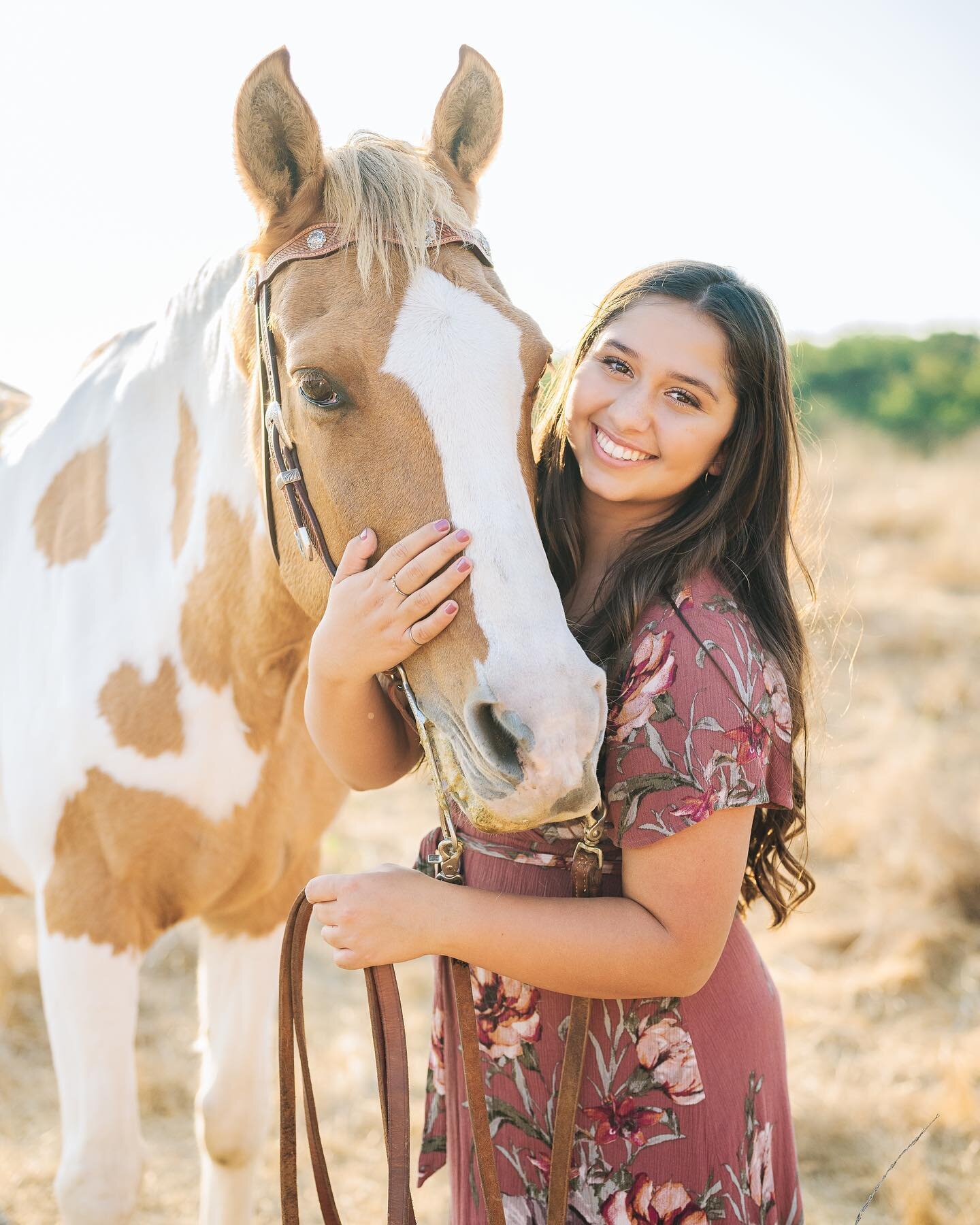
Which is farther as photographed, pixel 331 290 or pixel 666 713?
pixel 331 290

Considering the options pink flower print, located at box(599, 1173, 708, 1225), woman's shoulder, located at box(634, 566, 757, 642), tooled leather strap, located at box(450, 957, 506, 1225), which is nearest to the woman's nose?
woman's shoulder, located at box(634, 566, 757, 642)

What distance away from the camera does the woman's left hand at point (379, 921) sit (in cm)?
132

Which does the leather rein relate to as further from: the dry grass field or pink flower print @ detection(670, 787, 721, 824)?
the dry grass field

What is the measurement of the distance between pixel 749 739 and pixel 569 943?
14.2 inches

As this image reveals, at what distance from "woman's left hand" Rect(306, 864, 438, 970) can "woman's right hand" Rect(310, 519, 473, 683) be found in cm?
30

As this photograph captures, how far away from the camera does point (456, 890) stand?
1.35m

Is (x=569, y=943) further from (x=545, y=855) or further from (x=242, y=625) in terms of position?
(x=242, y=625)

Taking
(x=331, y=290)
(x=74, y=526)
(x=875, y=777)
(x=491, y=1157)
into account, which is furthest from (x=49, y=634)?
(x=875, y=777)

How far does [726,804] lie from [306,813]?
1.16 meters

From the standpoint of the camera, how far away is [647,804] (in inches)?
51.4

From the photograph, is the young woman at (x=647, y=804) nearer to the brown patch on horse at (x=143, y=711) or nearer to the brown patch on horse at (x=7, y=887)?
the brown patch on horse at (x=143, y=711)

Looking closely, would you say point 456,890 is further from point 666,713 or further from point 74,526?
point 74,526

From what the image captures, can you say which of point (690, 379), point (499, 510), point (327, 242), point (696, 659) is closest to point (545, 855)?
point (696, 659)

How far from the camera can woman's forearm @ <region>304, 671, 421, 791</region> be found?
4.88 ft
